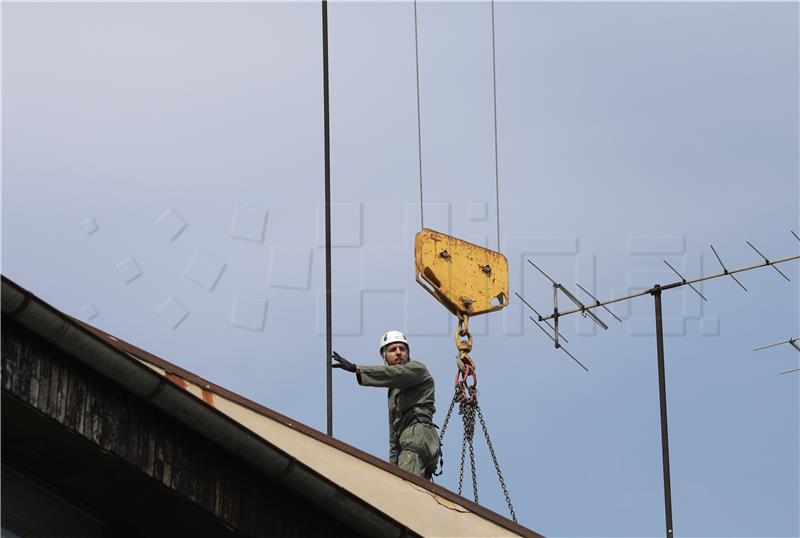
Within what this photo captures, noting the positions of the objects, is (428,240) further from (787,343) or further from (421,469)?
(787,343)

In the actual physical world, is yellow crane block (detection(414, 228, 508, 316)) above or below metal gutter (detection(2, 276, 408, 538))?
above

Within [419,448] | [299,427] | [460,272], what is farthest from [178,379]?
[460,272]

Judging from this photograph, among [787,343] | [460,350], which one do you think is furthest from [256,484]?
[787,343]

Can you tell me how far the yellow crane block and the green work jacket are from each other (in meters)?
1.84

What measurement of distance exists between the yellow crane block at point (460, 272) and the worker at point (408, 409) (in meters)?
1.71

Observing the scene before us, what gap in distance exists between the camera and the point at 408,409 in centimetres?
1739

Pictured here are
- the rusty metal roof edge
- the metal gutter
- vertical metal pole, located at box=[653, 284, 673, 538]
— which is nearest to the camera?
the metal gutter

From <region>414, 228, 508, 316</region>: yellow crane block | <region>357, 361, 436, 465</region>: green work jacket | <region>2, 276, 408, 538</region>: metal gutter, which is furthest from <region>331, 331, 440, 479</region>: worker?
<region>2, 276, 408, 538</region>: metal gutter

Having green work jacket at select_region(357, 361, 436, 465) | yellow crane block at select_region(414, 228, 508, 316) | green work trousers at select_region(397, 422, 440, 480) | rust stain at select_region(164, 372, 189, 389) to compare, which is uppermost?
yellow crane block at select_region(414, 228, 508, 316)

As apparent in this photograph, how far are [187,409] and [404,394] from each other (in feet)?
21.8

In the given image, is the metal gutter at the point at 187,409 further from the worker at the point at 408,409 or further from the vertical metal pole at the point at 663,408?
the vertical metal pole at the point at 663,408

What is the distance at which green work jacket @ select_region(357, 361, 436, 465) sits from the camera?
16875 millimetres

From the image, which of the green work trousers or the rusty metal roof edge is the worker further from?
the rusty metal roof edge

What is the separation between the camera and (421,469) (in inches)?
678
